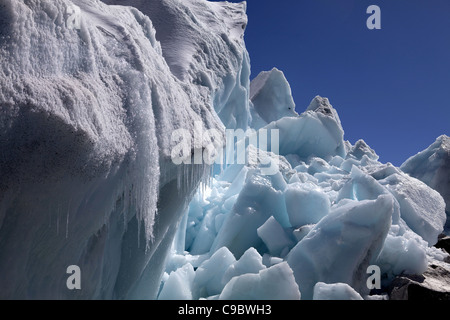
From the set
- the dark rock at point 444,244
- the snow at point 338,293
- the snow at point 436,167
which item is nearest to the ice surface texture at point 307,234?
the snow at point 338,293

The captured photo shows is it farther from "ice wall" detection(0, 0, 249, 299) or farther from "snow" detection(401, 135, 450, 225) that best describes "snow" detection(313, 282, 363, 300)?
"snow" detection(401, 135, 450, 225)

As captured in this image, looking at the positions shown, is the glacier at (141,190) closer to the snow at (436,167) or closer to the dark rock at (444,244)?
the dark rock at (444,244)

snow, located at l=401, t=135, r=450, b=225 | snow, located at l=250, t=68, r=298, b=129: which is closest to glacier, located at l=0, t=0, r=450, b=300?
snow, located at l=401, t=135, r=450, b=225

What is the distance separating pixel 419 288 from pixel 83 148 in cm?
343

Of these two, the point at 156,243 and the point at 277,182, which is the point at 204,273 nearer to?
the point at 156,243

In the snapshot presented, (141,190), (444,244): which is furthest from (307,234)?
(444,244)

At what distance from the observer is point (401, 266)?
162 inches

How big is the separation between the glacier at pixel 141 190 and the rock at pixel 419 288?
0.55 feet

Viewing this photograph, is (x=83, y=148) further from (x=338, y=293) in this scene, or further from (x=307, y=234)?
(x=307, y=234)

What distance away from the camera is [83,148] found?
2.02m

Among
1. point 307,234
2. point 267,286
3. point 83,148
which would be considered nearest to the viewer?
point 83,148

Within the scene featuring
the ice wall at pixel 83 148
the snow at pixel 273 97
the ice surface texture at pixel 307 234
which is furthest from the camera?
the snow at pixel 273 97

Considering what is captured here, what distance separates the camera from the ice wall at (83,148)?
1860mm
